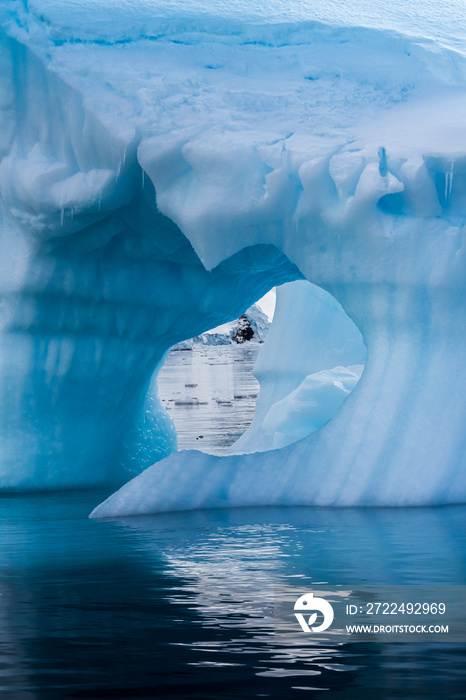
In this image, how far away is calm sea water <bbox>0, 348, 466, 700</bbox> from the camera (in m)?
3.36

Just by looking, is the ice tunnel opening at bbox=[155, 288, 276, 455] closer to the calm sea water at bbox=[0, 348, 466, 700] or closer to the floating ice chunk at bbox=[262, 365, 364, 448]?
the floating ice chunk at bbox=[262, 365, 364, 448]

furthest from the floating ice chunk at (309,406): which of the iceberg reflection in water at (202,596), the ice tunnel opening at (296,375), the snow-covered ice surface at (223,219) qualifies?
the iceberg reflection in water at (202,596)

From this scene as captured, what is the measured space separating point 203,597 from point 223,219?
331 centimetres

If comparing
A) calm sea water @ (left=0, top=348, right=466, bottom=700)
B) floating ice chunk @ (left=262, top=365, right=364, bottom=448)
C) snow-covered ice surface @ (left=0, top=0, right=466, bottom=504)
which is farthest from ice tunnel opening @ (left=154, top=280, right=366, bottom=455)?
calm sea water @ (left=0, top=348, right=466, bottom=700)

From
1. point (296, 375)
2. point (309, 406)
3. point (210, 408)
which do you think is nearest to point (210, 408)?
point (210, 408)

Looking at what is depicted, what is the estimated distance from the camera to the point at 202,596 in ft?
14.8

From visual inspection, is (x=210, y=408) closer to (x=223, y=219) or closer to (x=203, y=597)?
(x=223, y=219)

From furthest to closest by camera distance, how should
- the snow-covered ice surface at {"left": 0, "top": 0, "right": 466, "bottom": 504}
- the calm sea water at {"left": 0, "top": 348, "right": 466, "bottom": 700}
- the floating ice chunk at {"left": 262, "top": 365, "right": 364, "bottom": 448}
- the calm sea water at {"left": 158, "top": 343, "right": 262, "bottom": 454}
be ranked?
the calm sea water at {"left": 158, "top": 343, "right": 262, "bottom": 454}, the floating ice chunk at {"left": 262, "top": 365, "right": 364, "bottom": 448}, the snow-covered ice surface at {"left": 0, "top": 0, "right": 466, "bottom": 504}, the calm sea water at {"left": 0, "top": 348, "right": 466, "bottom": 700}

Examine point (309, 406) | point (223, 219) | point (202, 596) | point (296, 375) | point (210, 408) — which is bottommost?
point (210, 408)

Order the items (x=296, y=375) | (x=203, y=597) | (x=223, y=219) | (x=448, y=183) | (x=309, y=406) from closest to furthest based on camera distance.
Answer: (x=203, y=597), (x=448, y=183), (x=223, y=219), (x=309, y=406), (x=296, y=375)

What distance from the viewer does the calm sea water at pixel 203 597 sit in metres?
3.36

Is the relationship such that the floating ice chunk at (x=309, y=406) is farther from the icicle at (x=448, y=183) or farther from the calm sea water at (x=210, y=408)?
the icicle at (x=448, y=183)

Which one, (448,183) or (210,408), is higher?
(448,183)

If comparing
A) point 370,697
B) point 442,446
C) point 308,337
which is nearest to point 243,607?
point 370,697
